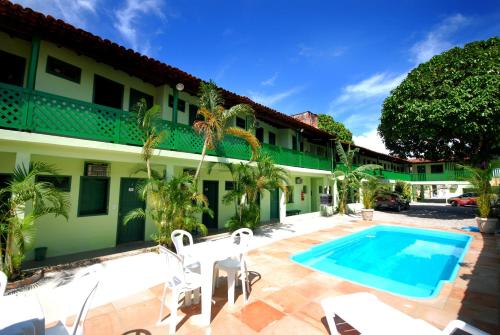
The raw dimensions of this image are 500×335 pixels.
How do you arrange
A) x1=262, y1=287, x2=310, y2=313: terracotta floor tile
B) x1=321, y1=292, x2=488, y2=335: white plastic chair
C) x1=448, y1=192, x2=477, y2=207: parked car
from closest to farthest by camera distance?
x1=321, y1=292, x2=488, y2=335: white plastic chair → x1=262, y1=287, x2=310, y2=313: terracotta floor tile → x1=448, y1=192, x2=477, y2=207: parked car

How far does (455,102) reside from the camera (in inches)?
550

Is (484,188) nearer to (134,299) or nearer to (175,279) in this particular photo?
(175,279)

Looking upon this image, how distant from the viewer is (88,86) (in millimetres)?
8641

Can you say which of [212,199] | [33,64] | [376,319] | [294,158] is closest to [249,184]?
[212,199]

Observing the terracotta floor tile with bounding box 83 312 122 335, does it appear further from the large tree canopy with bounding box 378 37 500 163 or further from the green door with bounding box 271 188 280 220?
the large tree canopy with bounding box 378 37 500 163

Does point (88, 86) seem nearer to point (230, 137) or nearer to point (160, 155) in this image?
point (160, 155)

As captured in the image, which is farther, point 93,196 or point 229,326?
point 93,196

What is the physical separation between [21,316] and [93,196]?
7109 mm

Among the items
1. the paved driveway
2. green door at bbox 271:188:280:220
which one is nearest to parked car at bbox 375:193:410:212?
the paved driveway

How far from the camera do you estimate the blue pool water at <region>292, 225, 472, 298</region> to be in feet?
20.9

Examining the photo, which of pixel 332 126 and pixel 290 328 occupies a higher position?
pixel 332 126

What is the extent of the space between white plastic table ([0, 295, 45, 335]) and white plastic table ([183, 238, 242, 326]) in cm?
205

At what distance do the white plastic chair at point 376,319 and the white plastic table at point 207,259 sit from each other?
188 centimetres

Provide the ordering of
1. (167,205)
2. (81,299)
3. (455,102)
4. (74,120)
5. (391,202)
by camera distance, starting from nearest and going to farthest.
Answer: (81,299)
(74,120)
(167,205)
(455,102)
(391,202)
